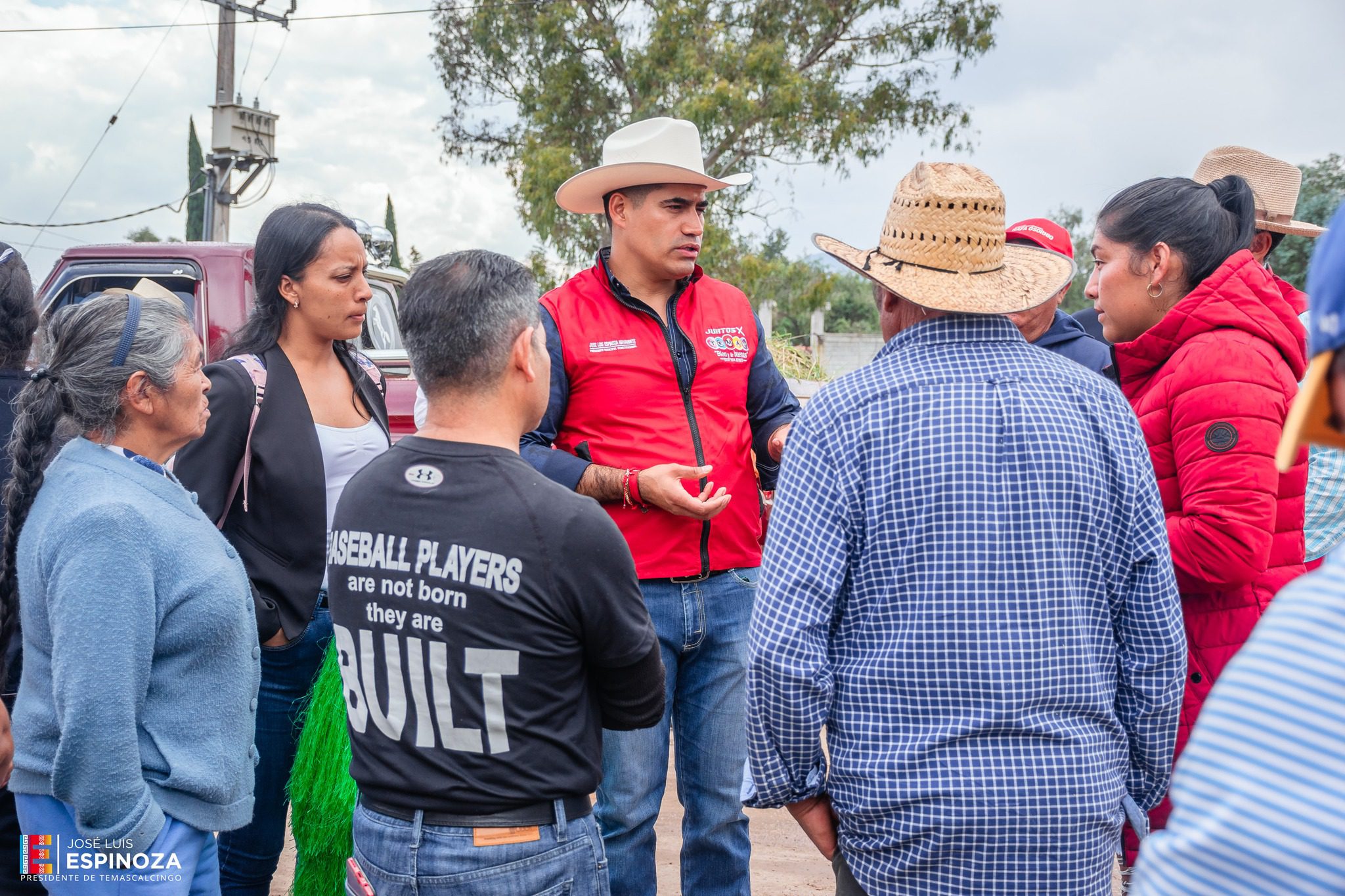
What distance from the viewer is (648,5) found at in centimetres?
1411

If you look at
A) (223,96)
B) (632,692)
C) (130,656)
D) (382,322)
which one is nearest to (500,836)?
(632,692)

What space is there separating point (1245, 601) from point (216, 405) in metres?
2.55

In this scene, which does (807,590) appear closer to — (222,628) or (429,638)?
(429,638)

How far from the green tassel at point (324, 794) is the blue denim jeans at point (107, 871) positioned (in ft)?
2.01

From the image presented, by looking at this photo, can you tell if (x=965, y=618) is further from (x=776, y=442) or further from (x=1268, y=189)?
(x=1268, y=189)

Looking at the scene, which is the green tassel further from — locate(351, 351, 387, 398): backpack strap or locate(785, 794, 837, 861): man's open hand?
locate(785, 794, 837, 861): man's open hand

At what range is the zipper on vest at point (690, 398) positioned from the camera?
2881 millimetres

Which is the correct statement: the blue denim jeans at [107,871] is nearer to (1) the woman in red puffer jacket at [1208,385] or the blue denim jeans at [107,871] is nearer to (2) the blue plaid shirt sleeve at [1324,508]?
(1) the woman in red puffer jacket at [1208,385]

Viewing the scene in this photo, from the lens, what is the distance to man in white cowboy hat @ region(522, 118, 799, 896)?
275 cm

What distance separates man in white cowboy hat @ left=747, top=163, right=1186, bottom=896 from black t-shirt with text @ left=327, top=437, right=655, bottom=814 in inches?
12.5

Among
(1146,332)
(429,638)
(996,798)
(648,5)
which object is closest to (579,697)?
(429,638)

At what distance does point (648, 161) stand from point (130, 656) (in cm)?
191

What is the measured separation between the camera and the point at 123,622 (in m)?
1.89

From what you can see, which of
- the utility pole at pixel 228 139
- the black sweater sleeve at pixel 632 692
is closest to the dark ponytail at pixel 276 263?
the black sweater sleeve at pixel 632 692
